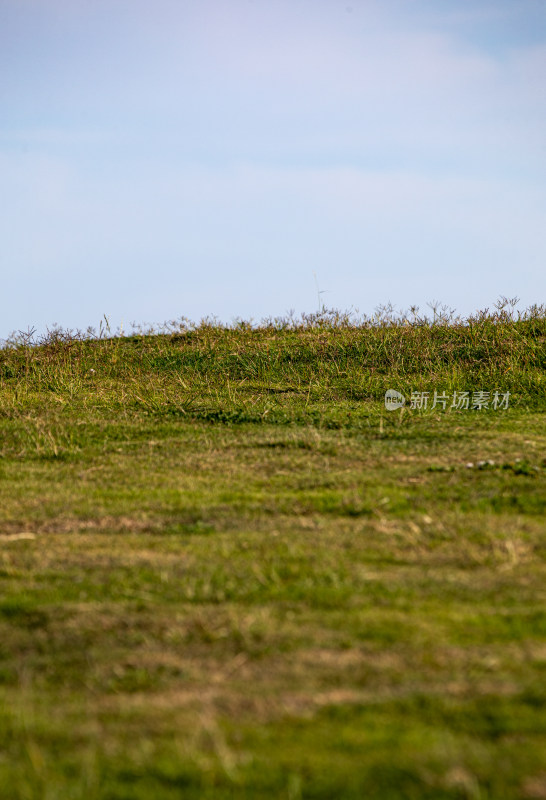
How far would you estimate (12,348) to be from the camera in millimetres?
16391

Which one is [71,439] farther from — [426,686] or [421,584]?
[426,686]

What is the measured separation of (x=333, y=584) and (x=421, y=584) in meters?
0.50

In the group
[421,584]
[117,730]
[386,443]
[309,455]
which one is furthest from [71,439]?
[117,730]

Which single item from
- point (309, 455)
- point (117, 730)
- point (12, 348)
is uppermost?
point (12, 348)

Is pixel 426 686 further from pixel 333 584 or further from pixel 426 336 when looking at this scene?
pixel 426 336

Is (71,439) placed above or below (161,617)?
above

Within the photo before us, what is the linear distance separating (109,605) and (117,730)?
1381mm

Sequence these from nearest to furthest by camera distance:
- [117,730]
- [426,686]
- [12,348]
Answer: [117,730]
[426,686]
[12,348]

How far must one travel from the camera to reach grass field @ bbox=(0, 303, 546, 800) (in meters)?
2.69

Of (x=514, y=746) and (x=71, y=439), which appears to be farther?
(x=71, y=439)

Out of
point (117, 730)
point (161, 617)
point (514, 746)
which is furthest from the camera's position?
point (161, 617)

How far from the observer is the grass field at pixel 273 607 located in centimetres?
269

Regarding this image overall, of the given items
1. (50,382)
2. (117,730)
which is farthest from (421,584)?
(50,382)

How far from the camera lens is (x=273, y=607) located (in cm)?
414
